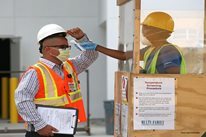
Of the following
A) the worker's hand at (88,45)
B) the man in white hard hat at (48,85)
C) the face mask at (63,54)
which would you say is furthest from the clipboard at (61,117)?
the worker's hand at (88,45)

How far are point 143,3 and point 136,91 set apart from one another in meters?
0.90

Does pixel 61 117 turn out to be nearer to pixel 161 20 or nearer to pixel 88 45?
pixel 88 45

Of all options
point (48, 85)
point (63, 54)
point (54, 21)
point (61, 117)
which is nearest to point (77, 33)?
point (63, 54)

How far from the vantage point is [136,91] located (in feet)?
16.4

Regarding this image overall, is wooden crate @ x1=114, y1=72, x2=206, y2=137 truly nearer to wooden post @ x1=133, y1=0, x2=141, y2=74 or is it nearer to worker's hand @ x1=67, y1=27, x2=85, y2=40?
wooden post @ x1=133, y1=0, x2=141, y2=74

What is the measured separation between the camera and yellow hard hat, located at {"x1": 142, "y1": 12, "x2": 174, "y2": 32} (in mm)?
5316

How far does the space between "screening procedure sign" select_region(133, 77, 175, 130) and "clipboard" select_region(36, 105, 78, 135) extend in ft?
2.39

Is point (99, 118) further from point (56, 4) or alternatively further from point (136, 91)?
point (136, 91)

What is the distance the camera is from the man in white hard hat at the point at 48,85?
17.7 feet

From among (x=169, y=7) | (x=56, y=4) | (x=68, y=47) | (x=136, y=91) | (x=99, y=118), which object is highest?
(x=56, y=4)

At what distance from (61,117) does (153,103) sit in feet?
3.06

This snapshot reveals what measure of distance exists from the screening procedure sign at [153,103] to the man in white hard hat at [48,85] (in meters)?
0.86

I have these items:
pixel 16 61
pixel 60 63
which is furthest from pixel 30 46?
pixel 60 63

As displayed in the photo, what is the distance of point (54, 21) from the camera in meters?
15.8
